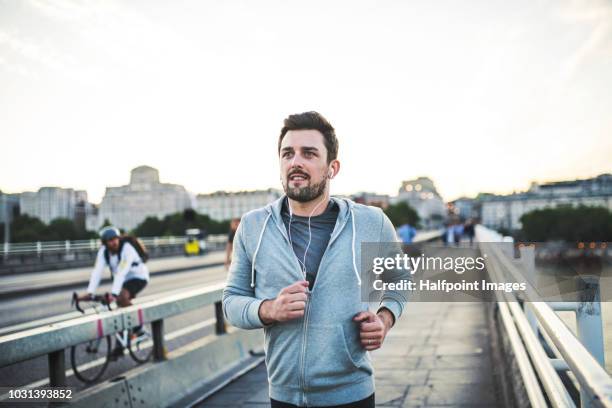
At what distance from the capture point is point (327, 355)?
222 centimetres

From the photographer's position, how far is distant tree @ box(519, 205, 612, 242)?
13888 centimetres

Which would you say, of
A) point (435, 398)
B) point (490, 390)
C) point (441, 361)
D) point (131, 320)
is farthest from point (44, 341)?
point (441, 361)

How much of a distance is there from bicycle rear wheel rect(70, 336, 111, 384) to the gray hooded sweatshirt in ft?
14.6

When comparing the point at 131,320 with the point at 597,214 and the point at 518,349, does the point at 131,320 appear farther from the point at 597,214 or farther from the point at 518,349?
the point at 597,214

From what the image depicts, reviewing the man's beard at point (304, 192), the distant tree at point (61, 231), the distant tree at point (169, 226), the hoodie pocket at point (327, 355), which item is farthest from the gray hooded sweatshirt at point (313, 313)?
the distant tree at point (169, 226)

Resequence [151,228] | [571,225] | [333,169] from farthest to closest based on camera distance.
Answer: [571,225]
[151,228]
[333,169]

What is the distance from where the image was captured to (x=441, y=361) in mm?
6879

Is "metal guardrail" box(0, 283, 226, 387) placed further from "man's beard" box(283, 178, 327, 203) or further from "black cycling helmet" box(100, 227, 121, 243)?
"man's beard" box(283, 178, 327, 203)

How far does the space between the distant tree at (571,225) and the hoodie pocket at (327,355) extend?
489ft

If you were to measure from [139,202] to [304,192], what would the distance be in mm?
191541

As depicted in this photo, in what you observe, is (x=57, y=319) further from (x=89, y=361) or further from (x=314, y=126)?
(x=314, y=126)

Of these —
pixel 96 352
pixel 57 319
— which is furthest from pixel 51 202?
pixel 96 352

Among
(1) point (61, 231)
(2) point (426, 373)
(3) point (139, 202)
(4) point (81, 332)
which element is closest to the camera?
(4) point (81, 332)

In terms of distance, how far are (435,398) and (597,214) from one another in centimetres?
15839
